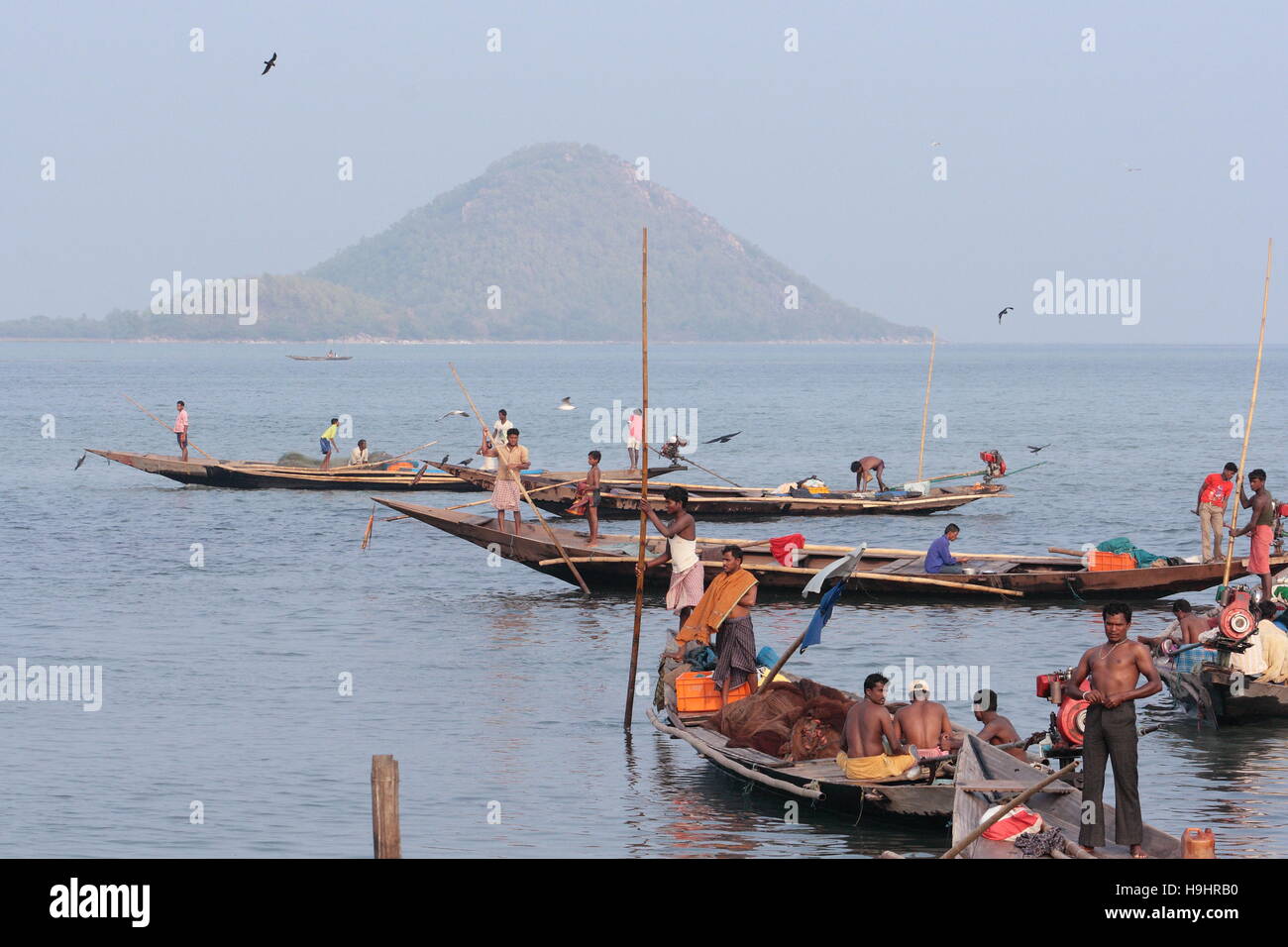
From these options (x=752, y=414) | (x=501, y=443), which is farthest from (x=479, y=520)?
(x=752, y=414)

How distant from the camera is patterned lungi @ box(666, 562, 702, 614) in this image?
56.6 ft

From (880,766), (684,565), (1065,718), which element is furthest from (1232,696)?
(684,565)

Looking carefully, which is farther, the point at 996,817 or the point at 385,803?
the point at 996,817

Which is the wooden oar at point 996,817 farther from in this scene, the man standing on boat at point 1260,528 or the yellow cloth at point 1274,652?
the man standing on boat at point 1260,528

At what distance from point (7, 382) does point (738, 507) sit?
107309 millimetres

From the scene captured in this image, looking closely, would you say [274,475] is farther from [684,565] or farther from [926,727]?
[926,727]

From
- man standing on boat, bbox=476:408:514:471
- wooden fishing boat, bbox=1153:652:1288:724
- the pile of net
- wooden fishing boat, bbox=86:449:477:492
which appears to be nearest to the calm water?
wooden fishing boat, bbox=1153:652:1288:724

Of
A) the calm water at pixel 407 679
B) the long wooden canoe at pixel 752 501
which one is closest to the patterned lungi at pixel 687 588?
Result: the calm water at pixel 407 679

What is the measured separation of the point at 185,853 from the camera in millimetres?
11906

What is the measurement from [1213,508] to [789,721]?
1075 centimetres

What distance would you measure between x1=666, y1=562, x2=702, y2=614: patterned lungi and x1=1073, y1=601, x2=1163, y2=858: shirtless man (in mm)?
7916

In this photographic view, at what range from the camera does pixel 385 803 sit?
358 inches
